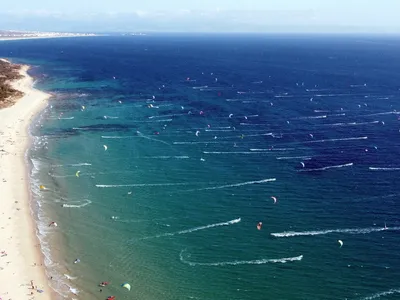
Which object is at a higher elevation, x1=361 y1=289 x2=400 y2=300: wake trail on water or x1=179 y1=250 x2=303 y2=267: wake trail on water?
x1=179 y1=250 x2=303 y2=267: wake trail on water

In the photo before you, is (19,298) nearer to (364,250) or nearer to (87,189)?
(87,189)

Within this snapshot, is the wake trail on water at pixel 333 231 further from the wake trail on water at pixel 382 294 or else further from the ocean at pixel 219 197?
the wake trail on water at pixel 382 294

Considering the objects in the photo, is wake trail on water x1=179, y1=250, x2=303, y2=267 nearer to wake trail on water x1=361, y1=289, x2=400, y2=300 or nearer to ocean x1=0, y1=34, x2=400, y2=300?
ocean x1=0, y1=34, x2=400, y2=300

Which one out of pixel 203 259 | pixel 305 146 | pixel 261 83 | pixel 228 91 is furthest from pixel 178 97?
pixel 203 259

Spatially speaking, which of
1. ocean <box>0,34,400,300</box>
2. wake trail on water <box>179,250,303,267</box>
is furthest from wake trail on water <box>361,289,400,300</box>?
wake trail on water <box>179,250,303,267</box>

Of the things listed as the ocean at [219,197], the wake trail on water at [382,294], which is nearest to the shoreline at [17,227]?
the ocean at [219,197]

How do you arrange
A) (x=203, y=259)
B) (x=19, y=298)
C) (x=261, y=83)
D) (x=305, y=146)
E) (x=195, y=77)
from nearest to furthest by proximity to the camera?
(x=19, y=298)
(x=203, y=259)
(x=305, y=146)
(x=261, y=83)
(x=195, y=77)
